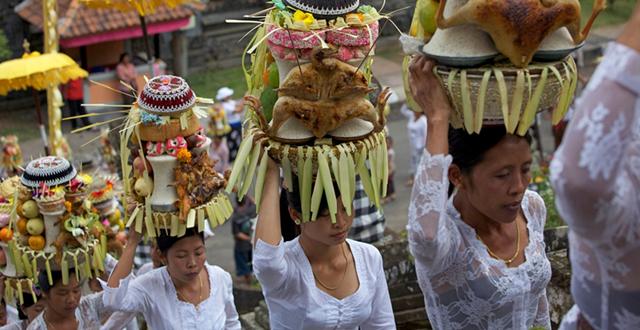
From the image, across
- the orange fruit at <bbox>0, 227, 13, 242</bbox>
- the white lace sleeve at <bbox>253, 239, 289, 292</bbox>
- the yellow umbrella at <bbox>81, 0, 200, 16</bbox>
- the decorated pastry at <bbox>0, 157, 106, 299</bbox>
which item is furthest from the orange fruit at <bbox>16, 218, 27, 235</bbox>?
the yellow umbrella at <bbox>81, 0, 200, 16</bbox>

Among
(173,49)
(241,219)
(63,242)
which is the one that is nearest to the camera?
(63,242)

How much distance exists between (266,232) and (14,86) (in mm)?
6147

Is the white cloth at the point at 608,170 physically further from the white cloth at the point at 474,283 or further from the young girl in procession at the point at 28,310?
the young girl in procession at the point at 28,310

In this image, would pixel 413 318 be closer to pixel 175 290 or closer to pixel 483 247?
pixel 175 290

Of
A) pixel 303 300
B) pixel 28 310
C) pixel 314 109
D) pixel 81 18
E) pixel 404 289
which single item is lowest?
pixel 81 18

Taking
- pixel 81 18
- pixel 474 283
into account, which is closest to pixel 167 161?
pixel 474 283

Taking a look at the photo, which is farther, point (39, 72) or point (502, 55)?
point (39, 72)

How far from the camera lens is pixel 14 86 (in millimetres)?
9266

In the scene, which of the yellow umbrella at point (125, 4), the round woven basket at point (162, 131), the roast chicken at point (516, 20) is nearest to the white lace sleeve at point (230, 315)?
the round woven basket at point (162, 131)

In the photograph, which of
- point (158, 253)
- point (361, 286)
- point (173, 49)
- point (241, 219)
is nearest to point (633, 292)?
point (361, 286)

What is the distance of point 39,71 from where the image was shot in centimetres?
900

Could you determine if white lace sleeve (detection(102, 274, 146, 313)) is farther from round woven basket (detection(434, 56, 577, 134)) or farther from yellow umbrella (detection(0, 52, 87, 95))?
yellow umbrella (detection(0, 52, 87, 95))

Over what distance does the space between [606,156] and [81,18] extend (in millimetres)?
15076

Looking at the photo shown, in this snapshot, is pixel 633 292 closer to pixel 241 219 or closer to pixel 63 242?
pixel 63 242
